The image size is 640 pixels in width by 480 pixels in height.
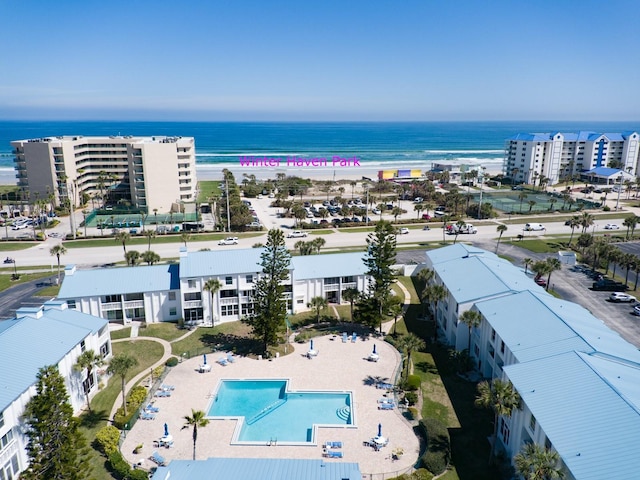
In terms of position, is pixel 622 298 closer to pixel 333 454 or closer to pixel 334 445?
pixel 334 445

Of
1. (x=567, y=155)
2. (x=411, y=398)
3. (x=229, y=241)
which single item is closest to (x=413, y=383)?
(x=411, y=398)

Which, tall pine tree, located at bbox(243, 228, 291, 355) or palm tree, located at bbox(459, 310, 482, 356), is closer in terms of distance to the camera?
palm tree, located at bbox(459, 310, 482, 356)

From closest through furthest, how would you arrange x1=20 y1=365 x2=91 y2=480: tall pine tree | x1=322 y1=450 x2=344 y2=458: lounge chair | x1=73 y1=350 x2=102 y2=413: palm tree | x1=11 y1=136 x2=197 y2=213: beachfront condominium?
x1=20 y1=365 x2=91 y2=480: tall pine tree, x1=322 y1=450 x2=344 y2=458: lounge chair, x1=73 y1=350 x2=102 y2=413: palm tree, x1=11 y1=136 x2=197 y2=213: beachfront condominium

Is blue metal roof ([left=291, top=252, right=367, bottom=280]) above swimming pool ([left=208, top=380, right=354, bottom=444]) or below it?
above

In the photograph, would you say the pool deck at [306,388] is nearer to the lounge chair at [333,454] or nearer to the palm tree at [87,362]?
the lounge chair at [333,454]

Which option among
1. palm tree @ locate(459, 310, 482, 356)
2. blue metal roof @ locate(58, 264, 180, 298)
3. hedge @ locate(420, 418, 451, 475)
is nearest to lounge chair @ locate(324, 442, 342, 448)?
hedge @ locate(420, 418, 451, 475)

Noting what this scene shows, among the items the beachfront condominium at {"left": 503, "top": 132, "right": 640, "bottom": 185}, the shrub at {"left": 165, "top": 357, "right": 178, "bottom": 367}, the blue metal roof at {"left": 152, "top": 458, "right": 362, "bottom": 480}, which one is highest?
the beachfront condominium at {"left": 503, "top": 132, "right": 640, "bottom": 185}

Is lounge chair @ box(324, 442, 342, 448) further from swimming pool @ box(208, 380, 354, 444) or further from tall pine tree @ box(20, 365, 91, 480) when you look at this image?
tall pine tree @ box(20, 365, 91, 480)

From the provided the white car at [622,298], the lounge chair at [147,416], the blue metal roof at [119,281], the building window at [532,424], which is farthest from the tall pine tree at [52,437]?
the white car at [622,298]
